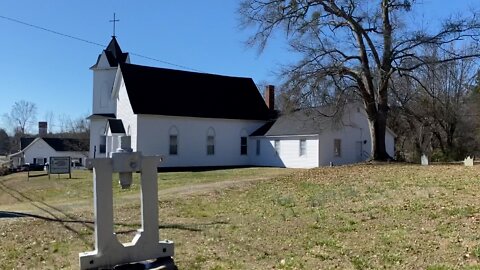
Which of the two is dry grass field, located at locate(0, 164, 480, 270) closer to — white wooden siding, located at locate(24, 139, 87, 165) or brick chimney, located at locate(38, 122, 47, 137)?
white wooden siding, located at locate(24, 139, 87, 165)

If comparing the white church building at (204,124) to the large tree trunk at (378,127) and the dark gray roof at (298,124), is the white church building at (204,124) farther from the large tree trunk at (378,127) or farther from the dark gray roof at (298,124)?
the large tree trunk at (378,127)

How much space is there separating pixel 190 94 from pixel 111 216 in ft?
124

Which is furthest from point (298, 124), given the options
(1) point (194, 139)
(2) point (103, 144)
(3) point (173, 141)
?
(2) point (103, 144)

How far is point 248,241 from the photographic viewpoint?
9.32m

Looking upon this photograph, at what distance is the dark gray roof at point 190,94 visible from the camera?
40656 millimetres

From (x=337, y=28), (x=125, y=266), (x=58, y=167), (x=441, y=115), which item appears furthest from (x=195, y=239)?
(x=441, y=115)

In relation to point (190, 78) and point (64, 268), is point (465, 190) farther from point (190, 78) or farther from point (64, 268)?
point (190, 78)

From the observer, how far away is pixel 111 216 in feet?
21.1

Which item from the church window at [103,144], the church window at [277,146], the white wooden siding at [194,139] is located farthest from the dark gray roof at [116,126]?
the church window at [277,146]

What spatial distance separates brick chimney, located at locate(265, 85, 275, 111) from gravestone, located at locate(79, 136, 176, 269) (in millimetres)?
42256

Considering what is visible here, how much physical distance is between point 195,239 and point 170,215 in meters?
3.62

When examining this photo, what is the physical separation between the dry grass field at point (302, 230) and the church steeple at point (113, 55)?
3155 centimetres

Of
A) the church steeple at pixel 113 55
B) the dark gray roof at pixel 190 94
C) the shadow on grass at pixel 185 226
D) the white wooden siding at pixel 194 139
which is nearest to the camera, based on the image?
the shadow on grass at pixel 185 226

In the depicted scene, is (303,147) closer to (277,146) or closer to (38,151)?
(277,146)
